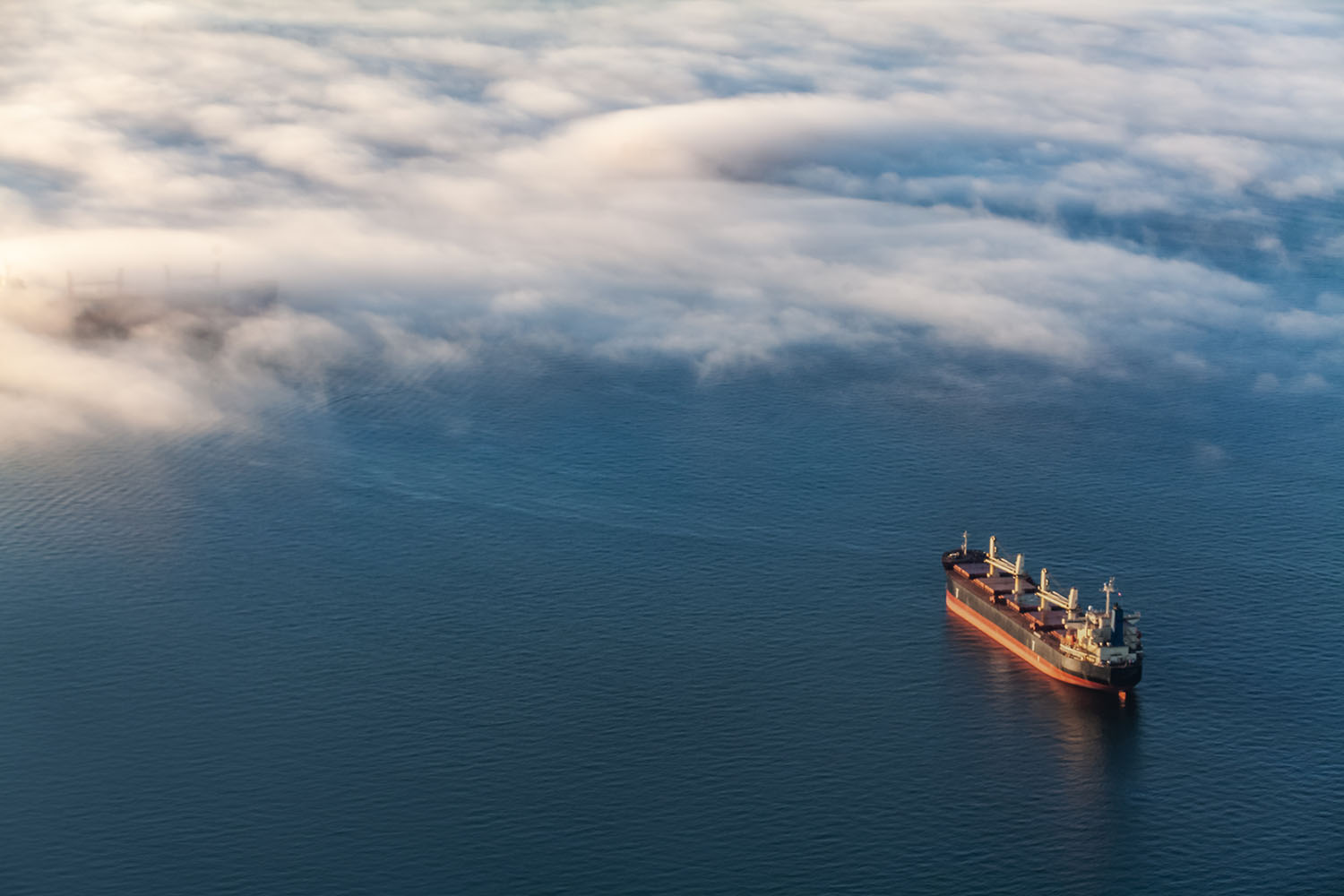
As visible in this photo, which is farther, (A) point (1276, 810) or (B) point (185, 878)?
(A) point (1276, 810)

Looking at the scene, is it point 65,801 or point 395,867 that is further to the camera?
point 65,801

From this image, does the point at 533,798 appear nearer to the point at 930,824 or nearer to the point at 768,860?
the point at 768,860

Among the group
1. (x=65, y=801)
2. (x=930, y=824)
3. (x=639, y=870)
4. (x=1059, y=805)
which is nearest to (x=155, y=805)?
(x=65, y=801)

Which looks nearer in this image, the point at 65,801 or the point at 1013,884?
the point at 1013,884

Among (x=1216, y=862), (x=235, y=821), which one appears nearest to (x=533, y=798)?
(x=235, y=821)

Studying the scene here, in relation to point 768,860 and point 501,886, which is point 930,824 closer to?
point 768,860

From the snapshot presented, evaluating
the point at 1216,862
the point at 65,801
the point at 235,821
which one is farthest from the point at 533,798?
the point at 1216,862

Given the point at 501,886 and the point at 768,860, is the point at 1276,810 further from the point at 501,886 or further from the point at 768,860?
the point at 501,886
